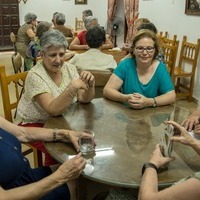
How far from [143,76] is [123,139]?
81cm

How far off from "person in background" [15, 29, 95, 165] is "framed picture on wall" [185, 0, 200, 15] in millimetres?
2845

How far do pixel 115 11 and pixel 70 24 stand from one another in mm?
2048

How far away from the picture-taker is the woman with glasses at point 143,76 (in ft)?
6.96

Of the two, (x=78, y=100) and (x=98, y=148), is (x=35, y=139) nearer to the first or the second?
(x=98, y=148)

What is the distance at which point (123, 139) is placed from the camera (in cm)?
153

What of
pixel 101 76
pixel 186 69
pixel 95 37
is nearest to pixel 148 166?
pixel 101 76

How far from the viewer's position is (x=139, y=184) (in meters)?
1.16

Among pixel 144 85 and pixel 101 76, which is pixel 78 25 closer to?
pixel 101 76

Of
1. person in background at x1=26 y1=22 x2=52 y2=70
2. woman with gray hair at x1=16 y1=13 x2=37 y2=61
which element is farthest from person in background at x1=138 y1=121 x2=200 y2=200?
woman with gray hair at x1=16 y1=13 x2=37 y2=61

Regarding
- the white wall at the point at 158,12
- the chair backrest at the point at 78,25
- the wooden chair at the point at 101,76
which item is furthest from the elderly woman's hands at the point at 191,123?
the chair backrest at the point at 78,25

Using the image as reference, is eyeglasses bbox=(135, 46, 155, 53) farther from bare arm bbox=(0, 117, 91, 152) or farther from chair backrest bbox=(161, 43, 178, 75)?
chair backrest bbox=(161, 43, 178, 75)

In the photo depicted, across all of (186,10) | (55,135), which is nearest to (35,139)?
(55,135)

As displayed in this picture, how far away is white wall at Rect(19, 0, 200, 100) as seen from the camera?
439 cm

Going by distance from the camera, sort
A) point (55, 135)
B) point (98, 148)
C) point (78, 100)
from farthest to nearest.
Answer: point (78, 100) < point (55, 135) < point (98, 148)
